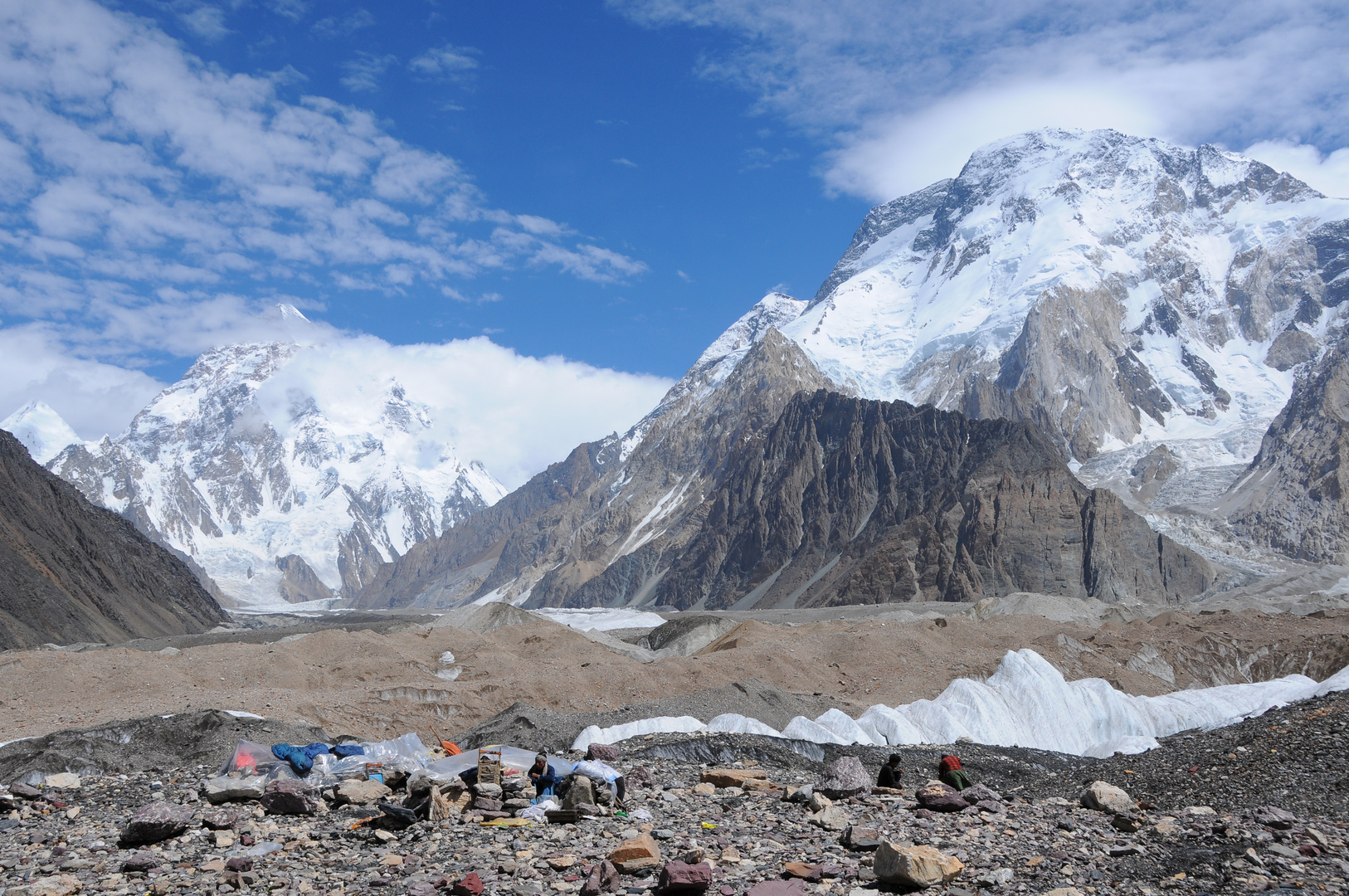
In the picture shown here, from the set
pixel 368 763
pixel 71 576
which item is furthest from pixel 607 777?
pixel 71 576

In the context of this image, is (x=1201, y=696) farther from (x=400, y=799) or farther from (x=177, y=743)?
(x=177, y=743)

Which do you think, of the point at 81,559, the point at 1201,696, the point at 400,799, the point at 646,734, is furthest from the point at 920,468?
the point at 400,799

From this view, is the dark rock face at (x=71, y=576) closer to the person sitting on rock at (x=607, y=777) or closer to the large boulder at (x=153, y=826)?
the large boulder at (x=153, y=826)

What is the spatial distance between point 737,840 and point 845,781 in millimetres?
3855

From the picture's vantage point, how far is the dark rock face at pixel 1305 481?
145 m

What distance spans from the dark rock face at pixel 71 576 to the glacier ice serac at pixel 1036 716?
5745 cm

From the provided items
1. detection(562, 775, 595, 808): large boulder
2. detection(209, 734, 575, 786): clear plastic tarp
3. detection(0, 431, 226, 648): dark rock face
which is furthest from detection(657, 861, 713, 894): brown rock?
detection(0, 431, 226, 648): dark rock face

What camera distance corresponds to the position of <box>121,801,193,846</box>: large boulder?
1283 cm

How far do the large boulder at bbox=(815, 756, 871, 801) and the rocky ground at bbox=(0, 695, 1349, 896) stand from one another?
0.18 metres

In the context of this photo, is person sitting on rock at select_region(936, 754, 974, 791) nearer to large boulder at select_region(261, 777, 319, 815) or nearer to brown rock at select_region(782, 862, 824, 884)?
brown rock at select_region(782, 862, 824, 884)

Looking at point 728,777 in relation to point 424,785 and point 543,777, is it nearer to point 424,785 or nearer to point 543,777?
point 543,777

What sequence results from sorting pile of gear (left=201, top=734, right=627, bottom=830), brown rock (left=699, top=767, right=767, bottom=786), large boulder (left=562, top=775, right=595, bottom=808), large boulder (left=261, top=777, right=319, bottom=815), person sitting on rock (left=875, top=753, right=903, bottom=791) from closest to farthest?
pile of gear (left=201, top=734, right=627, bottom=830), large boulder (left=562, top=775, right=595, bottom=808), large boulder (left=261, top=777, right=319, bottom=815), brown rock (left=699, top=767, right=767, bottom=786), person sitting on rock (left=875, top=753, right=903, bottom=791)

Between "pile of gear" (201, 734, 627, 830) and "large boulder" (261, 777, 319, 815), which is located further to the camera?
"large boulder" (261, 777, 319, 815)

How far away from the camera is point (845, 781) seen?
16.4 metres
